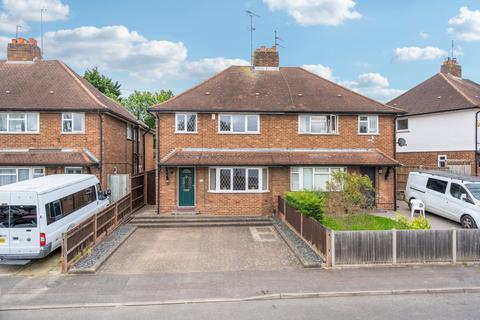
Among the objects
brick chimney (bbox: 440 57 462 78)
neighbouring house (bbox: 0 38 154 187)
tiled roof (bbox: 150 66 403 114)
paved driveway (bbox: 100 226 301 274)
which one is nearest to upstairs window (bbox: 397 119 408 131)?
brick chimney (bbox: 440 57 462 78)

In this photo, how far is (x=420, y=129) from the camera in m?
24.0

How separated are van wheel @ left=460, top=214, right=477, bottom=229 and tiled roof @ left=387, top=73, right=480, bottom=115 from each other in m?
10.7

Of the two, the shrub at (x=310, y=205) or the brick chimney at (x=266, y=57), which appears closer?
the shrub at (x=310, y=205)

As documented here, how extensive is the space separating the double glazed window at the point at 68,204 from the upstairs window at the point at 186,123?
4.92m

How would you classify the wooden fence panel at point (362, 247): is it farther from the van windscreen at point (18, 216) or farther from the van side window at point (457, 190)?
the van windscreen at point (18, 216)

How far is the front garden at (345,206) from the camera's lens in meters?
11.4

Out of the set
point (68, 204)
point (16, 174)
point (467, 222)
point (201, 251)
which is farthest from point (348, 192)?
point (16, 174)

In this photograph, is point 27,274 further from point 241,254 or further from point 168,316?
point 241,254

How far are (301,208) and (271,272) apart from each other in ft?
12.0

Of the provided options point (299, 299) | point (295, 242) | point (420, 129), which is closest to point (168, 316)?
point (299, 299)

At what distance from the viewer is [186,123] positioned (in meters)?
16.8

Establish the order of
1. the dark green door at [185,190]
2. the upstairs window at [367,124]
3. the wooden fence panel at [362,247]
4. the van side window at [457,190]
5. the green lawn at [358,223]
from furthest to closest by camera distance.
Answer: the upstairs window at [367,124]
the dark green door at [185,190]
the van side window at [457,190]
the green lawn at [358,223]
the wooden fence panel at [362,247]

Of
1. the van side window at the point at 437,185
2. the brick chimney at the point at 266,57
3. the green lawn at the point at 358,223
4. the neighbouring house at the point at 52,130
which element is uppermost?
the brick chimney at the point at 266,57

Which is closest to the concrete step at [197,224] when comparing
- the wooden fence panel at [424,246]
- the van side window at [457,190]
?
the wooden fence panel at [424,246]
